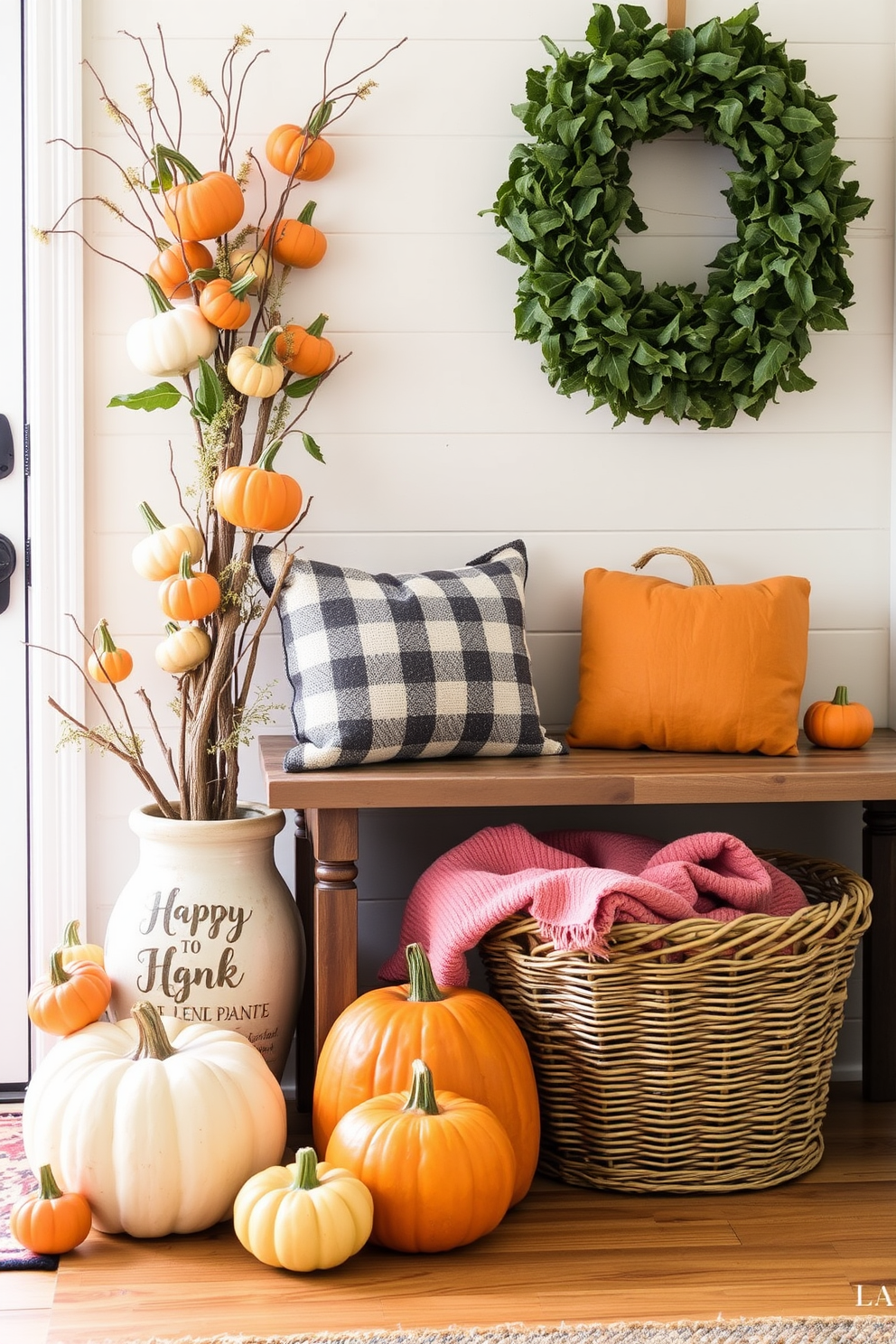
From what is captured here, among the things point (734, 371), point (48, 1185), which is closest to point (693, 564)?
point (734, 371)

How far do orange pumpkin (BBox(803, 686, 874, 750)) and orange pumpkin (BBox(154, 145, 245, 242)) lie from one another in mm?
1263

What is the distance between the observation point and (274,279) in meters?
2.10

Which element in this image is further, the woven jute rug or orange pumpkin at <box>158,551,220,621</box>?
orange pumpkin at <box>158,551,220,621</box>

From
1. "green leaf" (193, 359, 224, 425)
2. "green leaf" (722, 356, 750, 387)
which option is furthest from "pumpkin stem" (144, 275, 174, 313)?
"green leaf" (722, 356, 750, 387)

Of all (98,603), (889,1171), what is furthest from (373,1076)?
(98,603)

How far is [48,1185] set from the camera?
153 centimetres

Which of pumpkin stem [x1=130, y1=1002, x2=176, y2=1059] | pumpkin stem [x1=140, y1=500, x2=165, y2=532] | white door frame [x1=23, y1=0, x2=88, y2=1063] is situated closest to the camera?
pumpkin stem [x1=130, y1=1002, x2=176, y2=1059]

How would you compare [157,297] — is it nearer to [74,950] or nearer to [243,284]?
[243,284]

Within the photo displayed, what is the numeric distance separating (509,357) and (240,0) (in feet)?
2.49

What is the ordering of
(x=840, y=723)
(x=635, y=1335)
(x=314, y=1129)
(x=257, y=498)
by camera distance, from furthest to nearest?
(x=840, y=723) < (x=257, y=498) < (x=314, y=1129) < (x=635, y=1335)

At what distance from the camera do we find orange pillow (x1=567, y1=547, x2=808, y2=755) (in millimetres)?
1983

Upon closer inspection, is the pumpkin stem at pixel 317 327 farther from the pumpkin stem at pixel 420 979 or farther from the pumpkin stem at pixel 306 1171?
the pumpkin stem at pixel 306 1171

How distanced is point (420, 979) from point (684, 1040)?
373 millimetres

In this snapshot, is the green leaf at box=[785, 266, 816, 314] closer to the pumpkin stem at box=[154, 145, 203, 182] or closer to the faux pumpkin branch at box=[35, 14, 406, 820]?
the faux pumpkin branch at box=[35, 14, 406, 820]
